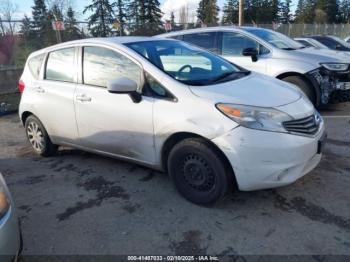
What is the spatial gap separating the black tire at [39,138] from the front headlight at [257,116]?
2893 mm

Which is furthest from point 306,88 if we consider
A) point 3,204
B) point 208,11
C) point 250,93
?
point 208,11

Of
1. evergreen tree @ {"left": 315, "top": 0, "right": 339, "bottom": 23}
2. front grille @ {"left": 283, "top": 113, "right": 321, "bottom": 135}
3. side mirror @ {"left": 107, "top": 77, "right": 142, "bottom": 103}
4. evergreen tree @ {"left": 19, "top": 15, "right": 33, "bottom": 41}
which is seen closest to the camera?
front grille @ {"left": 283, "top": 113, "right": 321, "bottom": 135}

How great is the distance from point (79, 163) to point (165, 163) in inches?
66.6

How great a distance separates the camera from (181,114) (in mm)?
3197

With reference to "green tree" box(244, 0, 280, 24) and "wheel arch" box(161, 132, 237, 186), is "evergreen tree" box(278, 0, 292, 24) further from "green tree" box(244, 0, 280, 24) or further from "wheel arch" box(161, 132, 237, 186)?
"wheel arch" box(161, 132, 237, 186)

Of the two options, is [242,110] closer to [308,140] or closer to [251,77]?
[308,140]

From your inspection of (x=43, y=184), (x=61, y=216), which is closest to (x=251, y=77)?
(x=61, y=216)

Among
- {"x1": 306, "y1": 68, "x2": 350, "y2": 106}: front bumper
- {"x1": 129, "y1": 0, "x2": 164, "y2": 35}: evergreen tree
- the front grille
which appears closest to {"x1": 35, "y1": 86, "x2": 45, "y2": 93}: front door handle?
the front grille

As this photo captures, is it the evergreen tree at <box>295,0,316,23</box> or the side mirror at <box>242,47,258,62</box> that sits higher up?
the evergreen tree at <box>295,0,316,23</box>

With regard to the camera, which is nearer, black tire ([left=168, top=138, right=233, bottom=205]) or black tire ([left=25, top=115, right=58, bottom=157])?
black tire ([left=168, top=138, right=233, bottom=205])

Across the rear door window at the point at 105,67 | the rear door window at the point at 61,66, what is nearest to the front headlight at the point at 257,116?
the rear door window at the point at 105,67

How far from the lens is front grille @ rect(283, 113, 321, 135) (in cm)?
302

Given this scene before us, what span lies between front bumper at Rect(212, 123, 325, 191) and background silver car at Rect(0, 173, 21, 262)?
67.0 inches

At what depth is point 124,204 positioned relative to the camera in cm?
348
